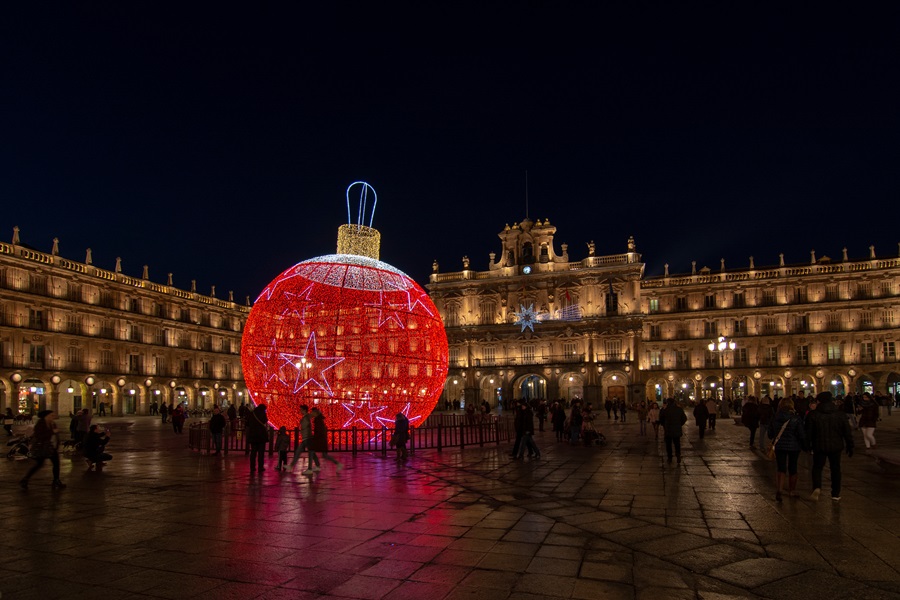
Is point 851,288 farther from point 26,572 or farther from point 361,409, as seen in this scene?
point 26,572

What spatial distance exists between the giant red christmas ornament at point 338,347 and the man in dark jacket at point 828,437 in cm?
906

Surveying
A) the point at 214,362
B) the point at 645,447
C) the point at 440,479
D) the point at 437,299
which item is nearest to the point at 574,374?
the point at 437,299

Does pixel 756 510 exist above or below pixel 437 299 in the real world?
below

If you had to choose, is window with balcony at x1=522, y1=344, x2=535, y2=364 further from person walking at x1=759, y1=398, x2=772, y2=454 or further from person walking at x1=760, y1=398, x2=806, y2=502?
person walking at x1=760, y1=398, x2=806, y2=502

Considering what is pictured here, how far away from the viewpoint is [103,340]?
43.6 metres

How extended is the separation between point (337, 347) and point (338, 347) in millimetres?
133

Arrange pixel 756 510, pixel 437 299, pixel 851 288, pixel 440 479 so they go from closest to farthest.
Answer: pixel 756 510
pixel 440 479
pixel 851 288
pixel 437 299

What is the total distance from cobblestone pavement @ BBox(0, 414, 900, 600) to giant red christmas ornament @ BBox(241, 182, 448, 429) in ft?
11.0

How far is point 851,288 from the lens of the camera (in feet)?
157

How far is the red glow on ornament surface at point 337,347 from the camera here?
47.7 feet

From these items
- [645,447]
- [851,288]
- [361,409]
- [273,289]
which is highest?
[851,288]

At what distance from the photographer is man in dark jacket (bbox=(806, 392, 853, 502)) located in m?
8.03

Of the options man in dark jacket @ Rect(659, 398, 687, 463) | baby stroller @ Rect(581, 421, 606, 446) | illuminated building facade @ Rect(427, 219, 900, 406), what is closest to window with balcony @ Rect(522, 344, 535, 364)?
illuminated building facade @ Rect(427, 219, 900, 406)

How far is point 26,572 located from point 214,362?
5314 centimetres
